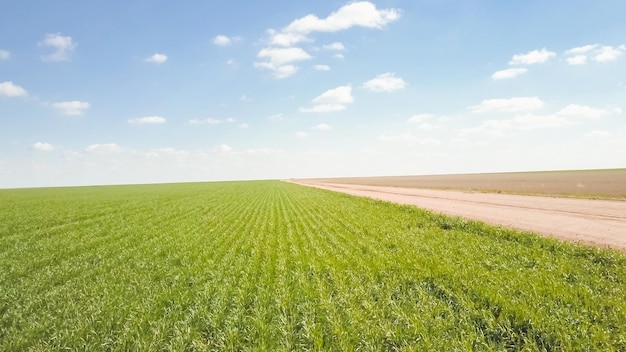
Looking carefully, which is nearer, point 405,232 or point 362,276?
point 362,276

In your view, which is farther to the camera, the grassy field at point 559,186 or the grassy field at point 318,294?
the grassy field at point 559,186

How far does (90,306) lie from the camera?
8.65 m

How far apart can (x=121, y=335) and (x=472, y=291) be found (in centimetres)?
825

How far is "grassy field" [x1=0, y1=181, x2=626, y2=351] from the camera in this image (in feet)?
22.0

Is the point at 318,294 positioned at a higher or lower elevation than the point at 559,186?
lower

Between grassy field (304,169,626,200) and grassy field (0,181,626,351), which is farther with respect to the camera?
grassy field (304,169,626,200)

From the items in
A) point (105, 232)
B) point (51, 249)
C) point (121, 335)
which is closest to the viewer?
point (121, 335)

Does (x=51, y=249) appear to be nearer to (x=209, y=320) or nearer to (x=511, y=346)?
(x=209, y=320)

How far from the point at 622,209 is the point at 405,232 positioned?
70.4ft

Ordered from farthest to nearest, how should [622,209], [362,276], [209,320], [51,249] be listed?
1. [622,209]
2. [51,249]
3. [362,276]
4. [209,320]

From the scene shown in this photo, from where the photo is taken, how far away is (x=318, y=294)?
9047 mm

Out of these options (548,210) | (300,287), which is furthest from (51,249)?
(548,210)

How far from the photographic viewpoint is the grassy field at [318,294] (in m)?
6.72

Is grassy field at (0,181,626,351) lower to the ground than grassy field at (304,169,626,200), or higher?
lower
